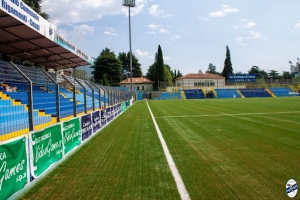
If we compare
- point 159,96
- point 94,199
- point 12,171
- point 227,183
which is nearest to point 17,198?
point 12,171

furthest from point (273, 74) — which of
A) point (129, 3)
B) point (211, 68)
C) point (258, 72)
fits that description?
point (129, 3)

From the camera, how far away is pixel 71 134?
775 centimetres

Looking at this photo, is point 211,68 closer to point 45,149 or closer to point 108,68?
point 108,68

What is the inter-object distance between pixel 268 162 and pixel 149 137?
484 cm

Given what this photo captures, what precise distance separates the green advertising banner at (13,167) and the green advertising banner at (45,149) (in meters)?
0.30

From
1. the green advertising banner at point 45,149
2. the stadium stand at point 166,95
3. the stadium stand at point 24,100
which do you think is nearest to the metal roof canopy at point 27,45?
the stadium stand at point 24,100

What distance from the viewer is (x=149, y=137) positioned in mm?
9867

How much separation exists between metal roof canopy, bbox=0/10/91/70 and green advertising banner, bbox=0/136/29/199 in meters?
6.40

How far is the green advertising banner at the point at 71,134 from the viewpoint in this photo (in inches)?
281

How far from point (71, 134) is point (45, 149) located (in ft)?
6.99

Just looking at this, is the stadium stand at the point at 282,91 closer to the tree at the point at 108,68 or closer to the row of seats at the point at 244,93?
the row of seats at the point at 244,93

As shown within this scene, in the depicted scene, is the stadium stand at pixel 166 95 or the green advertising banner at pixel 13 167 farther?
the stadium stand at pixel 166 95

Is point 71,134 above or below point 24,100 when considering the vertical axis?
below

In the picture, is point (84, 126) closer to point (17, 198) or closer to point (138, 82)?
point (17, 198)
